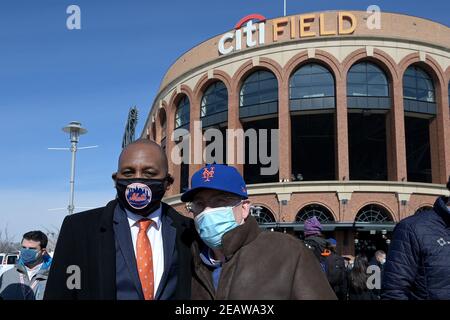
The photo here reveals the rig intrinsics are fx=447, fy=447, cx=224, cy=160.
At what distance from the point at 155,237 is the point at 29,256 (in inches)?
175

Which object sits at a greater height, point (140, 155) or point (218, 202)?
point (140, 155)

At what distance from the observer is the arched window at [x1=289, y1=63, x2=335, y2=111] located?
26.4m

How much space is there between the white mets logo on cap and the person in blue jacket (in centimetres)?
197

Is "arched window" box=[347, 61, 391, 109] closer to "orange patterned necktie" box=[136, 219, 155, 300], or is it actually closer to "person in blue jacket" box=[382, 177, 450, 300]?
"person in blue jacket" box=[382, 177, 450, 300]

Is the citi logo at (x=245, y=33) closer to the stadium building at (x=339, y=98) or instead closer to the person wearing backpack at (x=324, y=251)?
the stadium building at (x=339, y=98)

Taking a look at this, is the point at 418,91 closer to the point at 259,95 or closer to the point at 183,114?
the point at 259,95

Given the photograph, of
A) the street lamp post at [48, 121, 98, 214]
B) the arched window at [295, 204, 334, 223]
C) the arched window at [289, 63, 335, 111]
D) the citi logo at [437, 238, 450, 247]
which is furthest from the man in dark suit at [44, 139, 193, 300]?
the arched window at [289, 63, 335, 111]

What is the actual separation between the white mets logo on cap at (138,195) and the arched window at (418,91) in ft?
86.8

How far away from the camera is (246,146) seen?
29938 mm

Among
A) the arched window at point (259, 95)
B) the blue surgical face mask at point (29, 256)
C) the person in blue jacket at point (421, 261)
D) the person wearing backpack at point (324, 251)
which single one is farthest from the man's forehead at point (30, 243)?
the arched window at point (259, 95)

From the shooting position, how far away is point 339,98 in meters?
25.9

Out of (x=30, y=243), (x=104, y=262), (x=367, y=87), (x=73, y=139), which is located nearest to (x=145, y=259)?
(x=104, y=262)

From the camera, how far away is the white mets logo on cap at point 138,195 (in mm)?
2549

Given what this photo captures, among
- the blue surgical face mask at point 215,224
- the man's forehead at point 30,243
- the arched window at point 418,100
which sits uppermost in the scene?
the arched window at point 418,100
